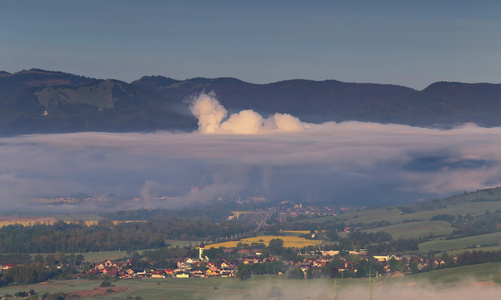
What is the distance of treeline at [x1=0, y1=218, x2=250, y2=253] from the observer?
500 feet

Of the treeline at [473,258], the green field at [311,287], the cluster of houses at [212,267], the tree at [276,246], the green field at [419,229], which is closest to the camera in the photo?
the green field at [311,287]

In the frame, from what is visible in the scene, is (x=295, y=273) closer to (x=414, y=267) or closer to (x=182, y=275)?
(x=414, y=267)

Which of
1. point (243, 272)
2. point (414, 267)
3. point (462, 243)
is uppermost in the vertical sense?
point (462, 243)

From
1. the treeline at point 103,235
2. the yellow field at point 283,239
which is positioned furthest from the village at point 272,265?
the treeline at point 103,235

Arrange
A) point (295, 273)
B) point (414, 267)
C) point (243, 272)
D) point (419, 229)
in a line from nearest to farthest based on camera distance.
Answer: point (243, 272) → point (295, 273) → point (414, 267) → point (419, 229)

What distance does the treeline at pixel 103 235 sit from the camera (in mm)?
152525

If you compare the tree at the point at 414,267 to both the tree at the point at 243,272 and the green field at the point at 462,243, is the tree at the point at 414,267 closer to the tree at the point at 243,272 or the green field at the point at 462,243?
the green field at the point at 462,243

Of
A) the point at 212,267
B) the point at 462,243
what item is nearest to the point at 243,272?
the point at 212,267

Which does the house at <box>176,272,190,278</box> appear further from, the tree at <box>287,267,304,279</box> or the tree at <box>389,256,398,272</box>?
the tree at <box>389,256,398,272</box>

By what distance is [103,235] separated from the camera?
16200 centimetres

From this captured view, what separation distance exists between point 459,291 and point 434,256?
37915mm

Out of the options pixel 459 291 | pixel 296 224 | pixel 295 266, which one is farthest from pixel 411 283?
pixel 296 224

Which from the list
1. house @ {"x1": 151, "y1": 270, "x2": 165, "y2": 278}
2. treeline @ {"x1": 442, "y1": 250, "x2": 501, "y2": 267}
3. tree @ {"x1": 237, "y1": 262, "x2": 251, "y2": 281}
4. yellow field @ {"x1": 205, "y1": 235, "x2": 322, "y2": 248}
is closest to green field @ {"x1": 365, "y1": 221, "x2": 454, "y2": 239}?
yellow field @ {"x1": 205, "y1": 235, "x2": 322, "y2": 248}

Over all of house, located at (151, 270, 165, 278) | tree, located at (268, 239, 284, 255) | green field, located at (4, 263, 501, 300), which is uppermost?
tree, located at (268, 239, 284, 255)
